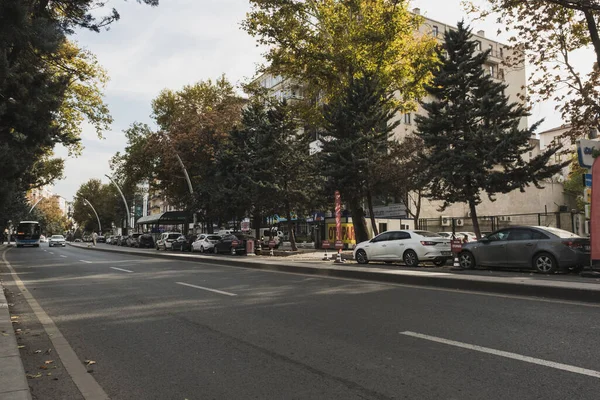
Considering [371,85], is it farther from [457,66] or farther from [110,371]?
[110,371]

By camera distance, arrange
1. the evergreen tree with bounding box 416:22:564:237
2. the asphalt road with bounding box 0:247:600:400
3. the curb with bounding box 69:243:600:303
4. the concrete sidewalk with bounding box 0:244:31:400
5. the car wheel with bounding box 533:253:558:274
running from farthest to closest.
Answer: the evergreen tree with bounding box 416:22:564:237
the car wheel with bounding box 533:253:558:274
the curb with bounding box 69:243:600:303
the asphalt road with bounding box 0:247:600:400
the concrete sidewalk with bounding box 0:244:31:400

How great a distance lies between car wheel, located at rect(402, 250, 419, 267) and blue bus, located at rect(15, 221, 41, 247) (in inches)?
1947

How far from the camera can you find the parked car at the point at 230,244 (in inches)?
1207

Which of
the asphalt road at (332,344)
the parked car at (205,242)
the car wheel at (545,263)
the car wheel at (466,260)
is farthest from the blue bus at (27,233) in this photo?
the car wheel at (545,263)

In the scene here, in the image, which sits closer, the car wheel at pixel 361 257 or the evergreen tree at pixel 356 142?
the car wheel at pixel 361 257

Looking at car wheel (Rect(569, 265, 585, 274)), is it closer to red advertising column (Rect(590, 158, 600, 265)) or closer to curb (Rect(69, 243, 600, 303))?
red advertising column (Rect(590, 158, 600, 265))

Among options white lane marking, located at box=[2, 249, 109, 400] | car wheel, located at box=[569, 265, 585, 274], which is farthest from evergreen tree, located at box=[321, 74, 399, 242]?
white lane marking, located at box=[2, 249, 109, 400]

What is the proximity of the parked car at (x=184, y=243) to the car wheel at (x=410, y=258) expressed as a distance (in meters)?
23.1

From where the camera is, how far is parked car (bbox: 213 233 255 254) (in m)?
30.7

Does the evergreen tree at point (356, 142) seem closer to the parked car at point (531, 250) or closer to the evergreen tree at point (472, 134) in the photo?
the evergreen tree at point (472, 134)

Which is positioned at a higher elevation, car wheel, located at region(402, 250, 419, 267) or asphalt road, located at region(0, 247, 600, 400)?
car wheel, located at region(402, 250, 419, 267)

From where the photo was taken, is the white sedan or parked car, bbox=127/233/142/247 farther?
parked car, bbox=127/233/142/247

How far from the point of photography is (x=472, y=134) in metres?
19.1

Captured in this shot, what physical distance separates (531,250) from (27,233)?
5452cm
